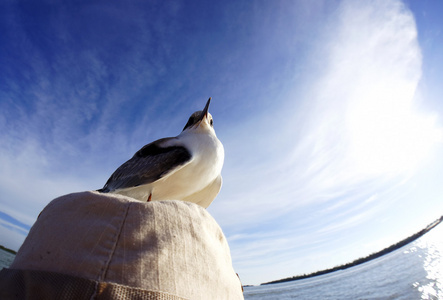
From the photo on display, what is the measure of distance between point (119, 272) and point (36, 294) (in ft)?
0.99

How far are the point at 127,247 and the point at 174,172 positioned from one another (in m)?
2.77

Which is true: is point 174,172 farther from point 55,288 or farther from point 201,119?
point 55,288

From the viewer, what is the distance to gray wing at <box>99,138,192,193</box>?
384 centimetres

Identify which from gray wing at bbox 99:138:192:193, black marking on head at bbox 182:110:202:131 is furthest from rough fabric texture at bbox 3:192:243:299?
black marking on head at bbox 182:110:202:131

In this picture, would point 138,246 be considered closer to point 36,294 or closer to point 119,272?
point 119,272

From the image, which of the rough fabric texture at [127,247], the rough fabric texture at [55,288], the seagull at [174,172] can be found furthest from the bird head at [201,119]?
the rough fabric texture at [55,288]

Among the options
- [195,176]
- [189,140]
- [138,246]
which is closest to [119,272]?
[138,246]

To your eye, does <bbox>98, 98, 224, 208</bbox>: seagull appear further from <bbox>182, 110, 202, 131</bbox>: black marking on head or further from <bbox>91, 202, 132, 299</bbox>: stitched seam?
<bbox>91, 202, 132, 299</bbox>: stitched seam

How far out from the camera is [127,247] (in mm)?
1212

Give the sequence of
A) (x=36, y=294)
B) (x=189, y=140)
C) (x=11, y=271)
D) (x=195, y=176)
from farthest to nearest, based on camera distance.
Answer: (x=189, y=140) → (x=195, y=176) → (x=11, y=271) → (x=36, y=294)

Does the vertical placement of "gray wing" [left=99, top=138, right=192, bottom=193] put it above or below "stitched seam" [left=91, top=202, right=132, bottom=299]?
above

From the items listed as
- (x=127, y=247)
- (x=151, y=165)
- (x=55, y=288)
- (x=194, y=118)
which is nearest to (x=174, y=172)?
(x=151, y=165)

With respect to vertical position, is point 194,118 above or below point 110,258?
above

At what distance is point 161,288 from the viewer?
3.77ft
